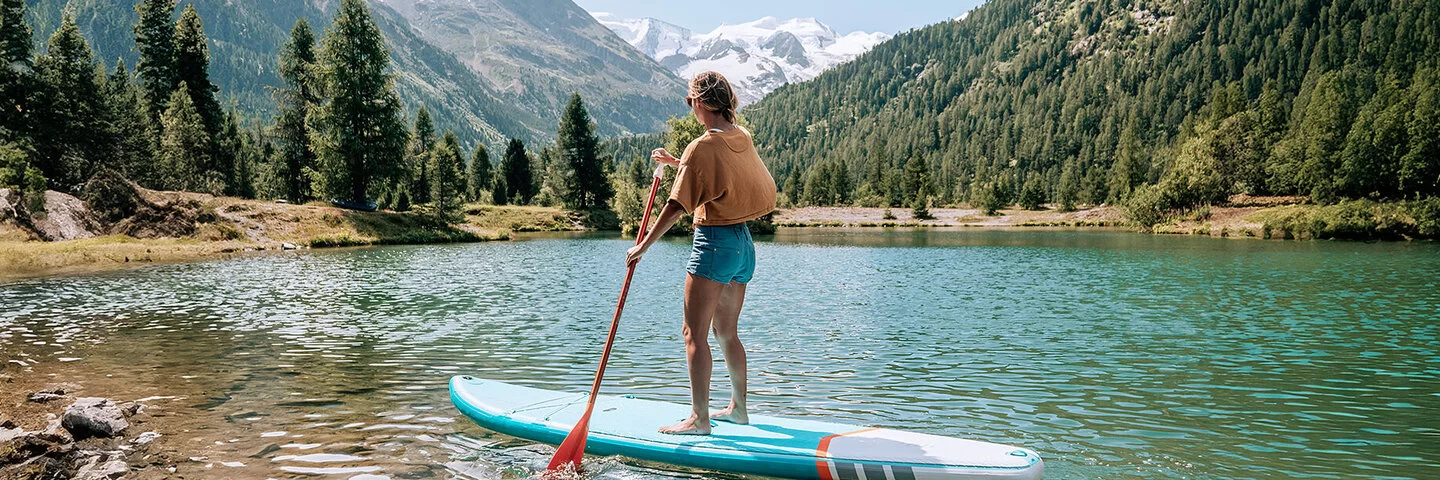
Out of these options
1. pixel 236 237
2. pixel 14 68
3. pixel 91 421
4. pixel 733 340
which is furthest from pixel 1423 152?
pixel 14 68

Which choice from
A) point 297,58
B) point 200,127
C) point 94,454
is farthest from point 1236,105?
point 94,454

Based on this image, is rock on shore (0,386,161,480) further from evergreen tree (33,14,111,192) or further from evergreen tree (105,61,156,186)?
evergreen tree (105,61,156,186)

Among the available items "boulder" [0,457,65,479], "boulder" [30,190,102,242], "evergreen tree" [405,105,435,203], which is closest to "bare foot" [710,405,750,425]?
"boulder" [0,457,65,479]

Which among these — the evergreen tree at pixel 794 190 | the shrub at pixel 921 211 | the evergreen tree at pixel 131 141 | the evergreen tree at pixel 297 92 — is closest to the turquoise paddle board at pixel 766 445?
the evergreen tree at pixel 131 141

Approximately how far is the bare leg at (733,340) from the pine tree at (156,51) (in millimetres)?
72164

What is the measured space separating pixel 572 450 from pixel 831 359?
7270 millimetres

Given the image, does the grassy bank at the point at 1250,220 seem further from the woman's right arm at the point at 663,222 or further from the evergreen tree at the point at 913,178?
the woman's right arm at the point at 663,222

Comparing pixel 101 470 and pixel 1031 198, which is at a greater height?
pixel 1031 198

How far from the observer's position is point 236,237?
148 feet

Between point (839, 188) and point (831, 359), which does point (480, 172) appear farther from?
point (831, 359)

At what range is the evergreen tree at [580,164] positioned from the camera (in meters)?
97.8

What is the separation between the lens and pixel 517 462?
753 centimetres

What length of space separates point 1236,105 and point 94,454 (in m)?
126

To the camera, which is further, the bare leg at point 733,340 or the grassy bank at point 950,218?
the grassy bank at point 950,218
